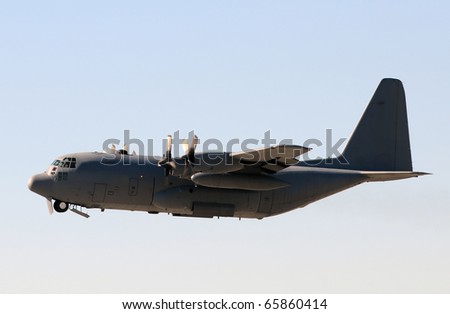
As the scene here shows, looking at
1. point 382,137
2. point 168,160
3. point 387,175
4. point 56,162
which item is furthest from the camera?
point 382,137

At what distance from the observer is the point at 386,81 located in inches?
1497

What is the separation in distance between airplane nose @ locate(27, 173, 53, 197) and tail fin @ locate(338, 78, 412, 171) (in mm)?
11663

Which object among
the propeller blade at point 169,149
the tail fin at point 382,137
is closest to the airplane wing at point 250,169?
the propeller blade at point 169,149

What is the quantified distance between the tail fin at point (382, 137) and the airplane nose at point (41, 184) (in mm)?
11663

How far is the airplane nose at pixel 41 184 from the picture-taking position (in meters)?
33.5

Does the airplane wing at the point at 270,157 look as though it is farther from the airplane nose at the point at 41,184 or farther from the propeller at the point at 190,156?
the airplane nose at the point at 41,184

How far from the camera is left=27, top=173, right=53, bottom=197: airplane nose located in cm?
3347

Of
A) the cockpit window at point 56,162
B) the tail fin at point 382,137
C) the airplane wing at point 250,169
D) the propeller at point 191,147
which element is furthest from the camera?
the tail fin at point 382,137

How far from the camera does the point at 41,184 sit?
33562mm

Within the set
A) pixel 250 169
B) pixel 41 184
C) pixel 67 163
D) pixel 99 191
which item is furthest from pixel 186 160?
pixel 41 184

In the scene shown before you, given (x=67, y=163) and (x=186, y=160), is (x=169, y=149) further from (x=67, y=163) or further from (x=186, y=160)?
(x=67, y=163)

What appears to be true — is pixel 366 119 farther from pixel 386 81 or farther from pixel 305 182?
pixel 305 182

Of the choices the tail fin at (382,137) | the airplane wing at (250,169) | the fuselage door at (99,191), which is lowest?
the fuselage door at (99,191)

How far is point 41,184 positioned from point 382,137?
1343 cm
